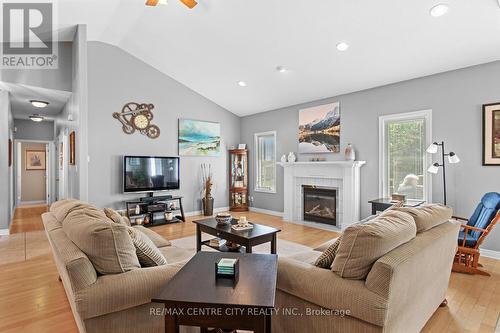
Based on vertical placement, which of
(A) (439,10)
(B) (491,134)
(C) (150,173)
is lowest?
(C) (150,173)

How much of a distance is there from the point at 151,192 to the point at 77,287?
450 centimetres

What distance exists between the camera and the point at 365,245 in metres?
1.48

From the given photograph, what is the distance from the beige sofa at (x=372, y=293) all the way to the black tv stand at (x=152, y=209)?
13.8ft

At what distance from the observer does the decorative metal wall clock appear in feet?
17.7

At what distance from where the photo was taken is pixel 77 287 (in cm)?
139

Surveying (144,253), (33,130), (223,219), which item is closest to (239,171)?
(223,219)

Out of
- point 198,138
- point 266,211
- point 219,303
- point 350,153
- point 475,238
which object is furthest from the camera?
point 266,211

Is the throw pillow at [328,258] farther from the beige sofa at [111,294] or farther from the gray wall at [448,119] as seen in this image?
the gray wall at [448,119]

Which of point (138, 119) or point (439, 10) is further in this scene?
point (138, 119)

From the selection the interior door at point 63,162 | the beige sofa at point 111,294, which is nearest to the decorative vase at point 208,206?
the interior door at point 63,162

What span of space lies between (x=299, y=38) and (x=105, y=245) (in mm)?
3628

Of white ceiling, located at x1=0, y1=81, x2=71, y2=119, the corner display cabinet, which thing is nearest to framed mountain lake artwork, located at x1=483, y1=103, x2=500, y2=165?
the corner display cabinet

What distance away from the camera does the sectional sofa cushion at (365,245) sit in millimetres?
1468

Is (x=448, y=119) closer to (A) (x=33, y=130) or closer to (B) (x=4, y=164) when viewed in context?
(B) (x=4, y=164)
